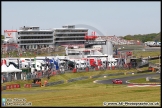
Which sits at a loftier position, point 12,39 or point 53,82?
point 12,39

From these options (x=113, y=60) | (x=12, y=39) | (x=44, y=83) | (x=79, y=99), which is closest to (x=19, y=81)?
(x=44, y=83)

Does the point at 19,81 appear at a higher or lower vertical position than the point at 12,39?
lower

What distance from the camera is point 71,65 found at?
290 feet

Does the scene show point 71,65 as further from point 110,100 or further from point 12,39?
point 12,39

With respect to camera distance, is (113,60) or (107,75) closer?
(107,75)

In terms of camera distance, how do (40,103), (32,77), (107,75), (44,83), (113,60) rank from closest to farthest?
(40,103), (44,83), (32,77), (107,75), (113,60)

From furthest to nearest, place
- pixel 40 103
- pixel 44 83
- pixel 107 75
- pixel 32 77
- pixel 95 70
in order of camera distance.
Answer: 1. pixel 95 70
2. pixel 107 75
3. pixel 32 77
4. pixel 44 83
5. pixel 40 103

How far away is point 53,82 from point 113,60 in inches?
1537

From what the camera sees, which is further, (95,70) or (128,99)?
(95,70)

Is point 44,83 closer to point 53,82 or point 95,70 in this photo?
point 53,82

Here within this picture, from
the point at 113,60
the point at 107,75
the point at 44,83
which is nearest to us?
the point at 44,83

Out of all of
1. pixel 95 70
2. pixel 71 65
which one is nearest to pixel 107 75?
pixel 95 70

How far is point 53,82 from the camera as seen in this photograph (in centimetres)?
5988

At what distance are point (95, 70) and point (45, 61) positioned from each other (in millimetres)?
12038
